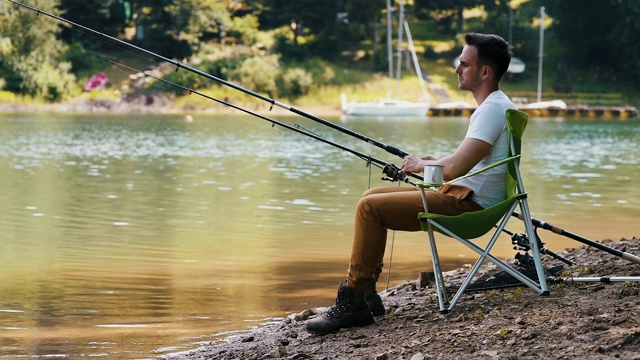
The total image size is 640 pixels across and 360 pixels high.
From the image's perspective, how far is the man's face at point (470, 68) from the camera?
6199 millimetres

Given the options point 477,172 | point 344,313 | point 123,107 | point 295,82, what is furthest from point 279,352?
point 295,82

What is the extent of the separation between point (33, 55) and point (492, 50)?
64257 millimetres

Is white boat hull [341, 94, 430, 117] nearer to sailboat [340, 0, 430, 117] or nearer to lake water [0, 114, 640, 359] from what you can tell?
sailboat [340, 0, 430, 117]

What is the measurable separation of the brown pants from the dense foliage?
61.8 m

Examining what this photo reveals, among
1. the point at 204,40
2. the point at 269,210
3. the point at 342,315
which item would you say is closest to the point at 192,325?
the point at 342,315

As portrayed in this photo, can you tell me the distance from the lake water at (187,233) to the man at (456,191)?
134cm

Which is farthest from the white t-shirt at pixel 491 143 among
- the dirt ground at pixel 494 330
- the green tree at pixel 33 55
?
the green tree at pixel 33 55

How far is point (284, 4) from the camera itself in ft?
244

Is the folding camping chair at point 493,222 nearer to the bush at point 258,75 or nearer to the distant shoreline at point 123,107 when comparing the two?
the distant shoreline at point 123,107

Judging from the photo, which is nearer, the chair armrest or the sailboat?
the chair armrest

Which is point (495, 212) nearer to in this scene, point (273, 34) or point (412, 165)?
point (412, 165)

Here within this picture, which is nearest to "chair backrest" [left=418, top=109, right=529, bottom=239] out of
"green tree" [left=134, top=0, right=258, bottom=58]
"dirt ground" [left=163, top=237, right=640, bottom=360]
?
"dirt ground" [left=163, top=237, right=640, bottom=360]

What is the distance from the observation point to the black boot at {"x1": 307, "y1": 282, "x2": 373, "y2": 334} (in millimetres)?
6227

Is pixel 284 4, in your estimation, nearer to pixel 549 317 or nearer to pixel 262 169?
pixel 262 169
